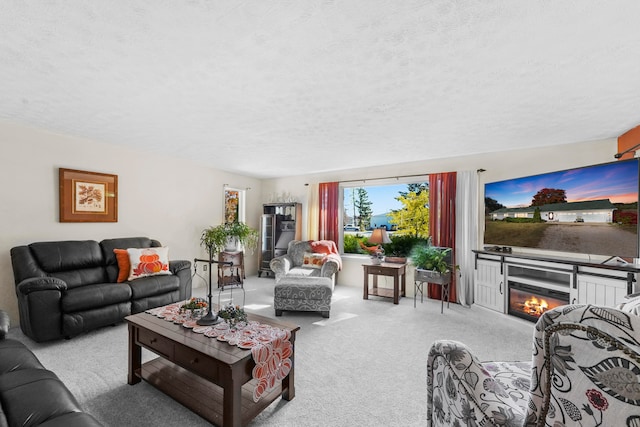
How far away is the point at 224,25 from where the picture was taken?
1527 millimetres

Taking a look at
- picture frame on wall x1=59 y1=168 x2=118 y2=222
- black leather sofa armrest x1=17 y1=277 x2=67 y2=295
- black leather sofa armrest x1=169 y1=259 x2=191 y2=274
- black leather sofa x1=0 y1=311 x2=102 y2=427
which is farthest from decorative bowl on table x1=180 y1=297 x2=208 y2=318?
picture frame on wall x1=59 y1=168 x2=118 y2=222

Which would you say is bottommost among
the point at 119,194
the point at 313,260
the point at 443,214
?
the point at 313,260

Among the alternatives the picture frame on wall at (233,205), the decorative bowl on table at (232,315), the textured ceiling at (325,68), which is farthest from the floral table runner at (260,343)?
the picture frame on wall at (233,205)

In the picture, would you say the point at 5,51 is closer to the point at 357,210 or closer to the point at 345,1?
the point at 345,1

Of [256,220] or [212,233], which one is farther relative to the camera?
[256,220]

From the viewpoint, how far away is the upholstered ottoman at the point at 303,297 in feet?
11.8

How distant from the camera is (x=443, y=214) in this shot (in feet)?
14.9

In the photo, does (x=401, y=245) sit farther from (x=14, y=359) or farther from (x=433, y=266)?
(x=14, y=359)

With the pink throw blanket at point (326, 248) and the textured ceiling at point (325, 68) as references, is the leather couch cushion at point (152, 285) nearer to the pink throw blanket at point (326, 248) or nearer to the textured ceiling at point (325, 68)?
the textured ceiling at point (325, 68)

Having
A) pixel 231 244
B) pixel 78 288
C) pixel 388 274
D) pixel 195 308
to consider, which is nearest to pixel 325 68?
pixel 195 308

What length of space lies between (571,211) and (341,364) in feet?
9.96

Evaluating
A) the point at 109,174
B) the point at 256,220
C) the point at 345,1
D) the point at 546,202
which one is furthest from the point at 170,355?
the point at 256,220

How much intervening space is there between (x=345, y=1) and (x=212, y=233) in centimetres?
462

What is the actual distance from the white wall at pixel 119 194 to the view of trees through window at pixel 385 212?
2.65m
